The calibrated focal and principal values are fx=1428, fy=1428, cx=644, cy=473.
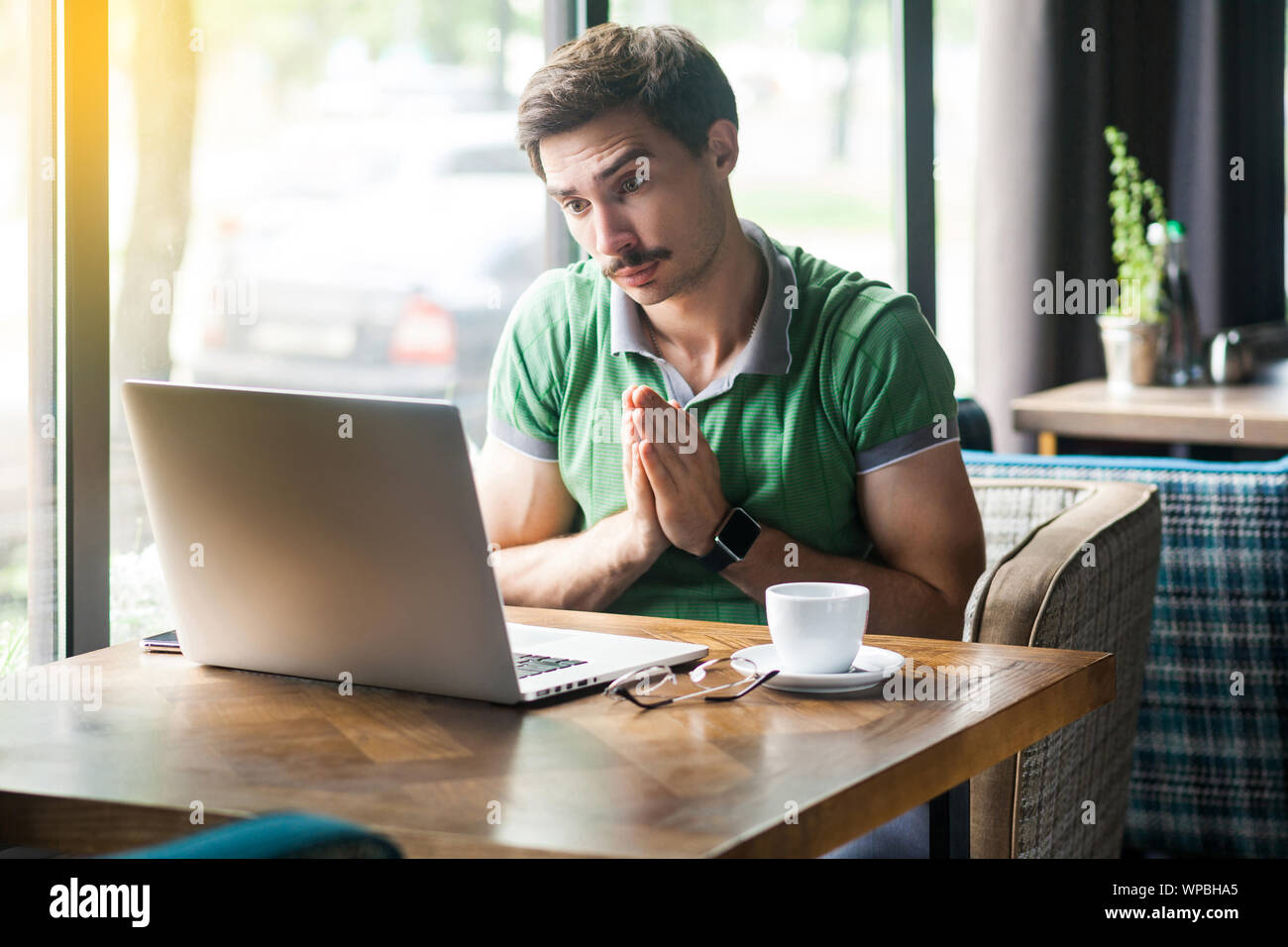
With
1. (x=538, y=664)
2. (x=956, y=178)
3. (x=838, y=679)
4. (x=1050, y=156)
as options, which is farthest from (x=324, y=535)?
(x=956, y=178)

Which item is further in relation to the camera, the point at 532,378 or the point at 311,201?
the point at 311,201

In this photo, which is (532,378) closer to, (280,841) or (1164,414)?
(280,841)

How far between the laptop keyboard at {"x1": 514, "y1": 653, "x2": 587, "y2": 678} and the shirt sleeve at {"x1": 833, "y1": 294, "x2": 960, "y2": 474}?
1.92 feet

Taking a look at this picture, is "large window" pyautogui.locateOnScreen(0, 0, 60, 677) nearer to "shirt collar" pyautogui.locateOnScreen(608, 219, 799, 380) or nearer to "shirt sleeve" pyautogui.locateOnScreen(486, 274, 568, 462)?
"shirt sleeve" pyautogui.locateOnScreen(486, 274, 568, 462)

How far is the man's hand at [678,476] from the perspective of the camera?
5.04 feet

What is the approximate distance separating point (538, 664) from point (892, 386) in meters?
0.66

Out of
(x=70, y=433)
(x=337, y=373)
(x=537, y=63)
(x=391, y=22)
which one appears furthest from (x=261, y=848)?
(x=537, y=63)

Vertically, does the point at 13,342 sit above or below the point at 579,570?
above

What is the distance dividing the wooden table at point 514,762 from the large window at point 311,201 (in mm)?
632

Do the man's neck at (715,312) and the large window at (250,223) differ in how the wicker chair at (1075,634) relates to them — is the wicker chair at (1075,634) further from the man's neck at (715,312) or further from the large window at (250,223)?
the large window at (250,223)

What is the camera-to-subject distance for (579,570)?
1.73 metres

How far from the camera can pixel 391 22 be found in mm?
2135

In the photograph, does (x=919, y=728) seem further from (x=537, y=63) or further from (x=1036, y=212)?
(x=1036, y=212)

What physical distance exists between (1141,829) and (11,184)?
194cm
